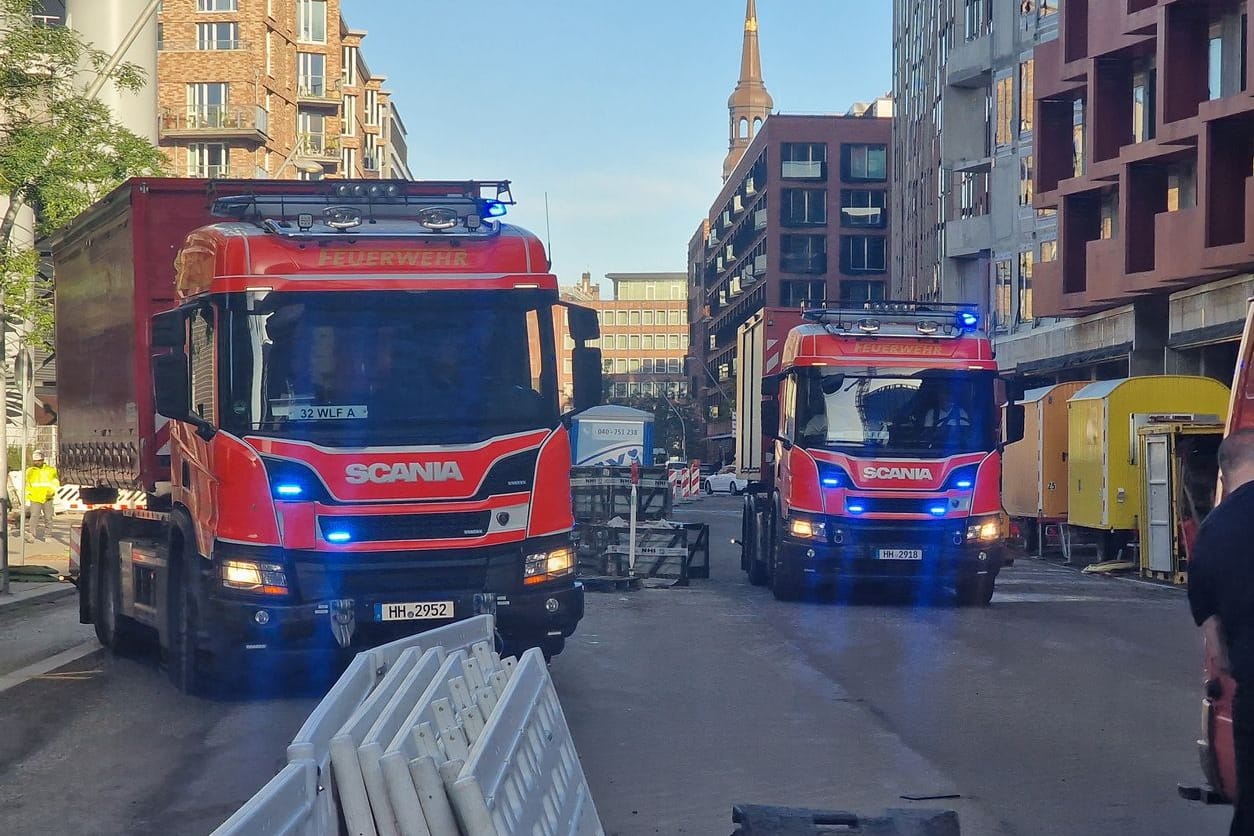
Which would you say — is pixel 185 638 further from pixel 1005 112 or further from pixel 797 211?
pixel 797 211

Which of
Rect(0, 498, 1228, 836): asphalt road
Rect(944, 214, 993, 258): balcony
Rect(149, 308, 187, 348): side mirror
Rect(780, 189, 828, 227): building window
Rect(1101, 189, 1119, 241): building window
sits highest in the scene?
Rect(780, 189, 828, 227): building window

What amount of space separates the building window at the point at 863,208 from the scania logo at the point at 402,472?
98562mm

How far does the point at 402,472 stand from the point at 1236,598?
659cm

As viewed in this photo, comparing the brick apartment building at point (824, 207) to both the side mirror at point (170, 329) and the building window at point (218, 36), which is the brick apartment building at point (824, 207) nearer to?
the building window at point (218, 36)

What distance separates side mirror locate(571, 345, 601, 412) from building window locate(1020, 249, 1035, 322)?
40.7m

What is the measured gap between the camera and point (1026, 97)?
5159cm

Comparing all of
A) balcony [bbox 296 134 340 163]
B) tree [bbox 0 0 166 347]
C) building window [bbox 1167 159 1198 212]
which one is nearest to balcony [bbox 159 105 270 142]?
balcony [bbox 296 134 340 163]

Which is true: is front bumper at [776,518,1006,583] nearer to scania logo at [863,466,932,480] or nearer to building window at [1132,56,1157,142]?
scania logo at [863,466,932,480]

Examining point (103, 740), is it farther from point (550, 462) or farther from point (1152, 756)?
point (1152, 756)

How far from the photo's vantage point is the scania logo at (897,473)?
18.5 m

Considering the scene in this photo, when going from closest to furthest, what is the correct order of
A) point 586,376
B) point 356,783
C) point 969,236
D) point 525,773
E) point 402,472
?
point 356,783 < point 525,773 < point 402,472 < point 586,376 < point 969,236

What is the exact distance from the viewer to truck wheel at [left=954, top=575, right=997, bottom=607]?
19156 mm

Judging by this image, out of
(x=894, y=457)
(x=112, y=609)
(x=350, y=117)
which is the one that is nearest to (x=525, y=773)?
(x=112, y=609)

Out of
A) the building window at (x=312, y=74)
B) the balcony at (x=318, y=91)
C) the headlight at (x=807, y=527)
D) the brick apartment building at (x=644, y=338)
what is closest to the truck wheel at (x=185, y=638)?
the headlight at (x=807, y=527)
